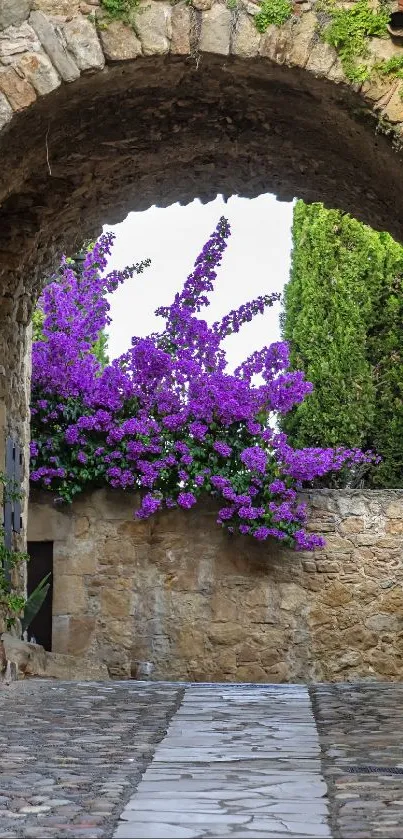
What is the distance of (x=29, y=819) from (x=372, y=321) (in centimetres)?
907

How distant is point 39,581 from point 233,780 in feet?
19.8

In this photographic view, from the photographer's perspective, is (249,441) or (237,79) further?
(249,441)

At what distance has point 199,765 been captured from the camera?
3.45 metres

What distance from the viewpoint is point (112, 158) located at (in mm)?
5816

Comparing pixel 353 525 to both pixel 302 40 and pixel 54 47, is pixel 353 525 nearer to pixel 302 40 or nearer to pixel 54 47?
pixel 302 40

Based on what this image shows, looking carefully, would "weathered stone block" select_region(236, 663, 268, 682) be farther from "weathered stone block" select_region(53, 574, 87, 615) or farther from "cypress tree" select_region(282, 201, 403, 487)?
"cypress tree" select_region(282, 201, 403, 487)

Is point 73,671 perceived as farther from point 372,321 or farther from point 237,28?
point 372,321

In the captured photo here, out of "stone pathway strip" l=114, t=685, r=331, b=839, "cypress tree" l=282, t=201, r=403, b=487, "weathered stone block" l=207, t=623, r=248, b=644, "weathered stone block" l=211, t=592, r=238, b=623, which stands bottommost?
"stone pathway strip" l=114, t=685, r=331, b=839

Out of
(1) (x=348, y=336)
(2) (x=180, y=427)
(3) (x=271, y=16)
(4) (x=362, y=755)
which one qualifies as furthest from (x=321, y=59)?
(1) (x=348, y=336)

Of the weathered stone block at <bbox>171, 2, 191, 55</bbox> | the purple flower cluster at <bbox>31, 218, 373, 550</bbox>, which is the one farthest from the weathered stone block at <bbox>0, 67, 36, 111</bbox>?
the purple flower cluster at <bbox>31, 218, 373, 550</bbox>

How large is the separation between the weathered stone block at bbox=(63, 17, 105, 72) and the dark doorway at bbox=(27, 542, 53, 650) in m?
5.04

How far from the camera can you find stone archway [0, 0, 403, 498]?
4645 mm

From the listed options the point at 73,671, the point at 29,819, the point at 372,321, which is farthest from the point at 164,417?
the point at 29,819

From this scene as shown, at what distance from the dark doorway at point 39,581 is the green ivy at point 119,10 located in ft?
16.8
